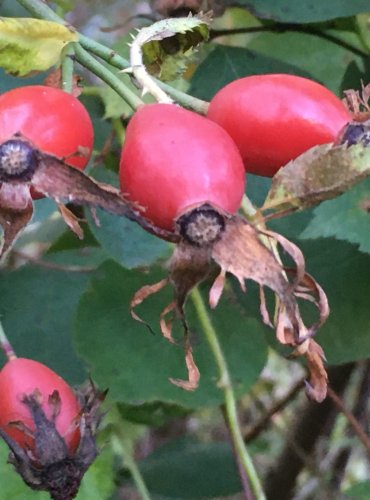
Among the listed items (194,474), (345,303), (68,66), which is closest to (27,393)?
(68,66)

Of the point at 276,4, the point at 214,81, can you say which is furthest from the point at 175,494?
the point at 276,4

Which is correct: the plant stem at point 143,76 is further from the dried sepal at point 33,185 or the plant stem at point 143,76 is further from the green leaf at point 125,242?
the green leaf at point 125,242

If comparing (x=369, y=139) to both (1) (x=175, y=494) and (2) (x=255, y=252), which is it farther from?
(1) (x=175, y=494)

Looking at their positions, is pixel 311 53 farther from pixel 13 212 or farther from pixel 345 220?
pixel 13 212

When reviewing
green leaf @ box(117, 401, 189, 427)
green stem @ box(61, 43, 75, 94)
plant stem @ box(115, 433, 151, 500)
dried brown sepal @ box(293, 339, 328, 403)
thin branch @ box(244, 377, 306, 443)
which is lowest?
thin branch @ box(244, 377, 306, 443)

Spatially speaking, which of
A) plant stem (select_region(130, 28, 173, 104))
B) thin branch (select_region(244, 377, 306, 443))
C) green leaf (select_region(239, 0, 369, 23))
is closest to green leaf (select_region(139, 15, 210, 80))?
plant stem (select_region(130, 28, 173, 104))

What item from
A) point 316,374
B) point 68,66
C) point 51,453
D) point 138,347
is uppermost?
point 68,66

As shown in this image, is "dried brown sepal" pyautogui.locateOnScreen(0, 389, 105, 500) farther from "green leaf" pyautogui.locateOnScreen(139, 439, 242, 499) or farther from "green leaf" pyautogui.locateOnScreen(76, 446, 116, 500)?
"green leaf" pyautogui.locateOnScreen(139, 439, 242, 499)

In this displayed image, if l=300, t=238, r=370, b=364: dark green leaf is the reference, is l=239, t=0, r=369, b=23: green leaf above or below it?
above
